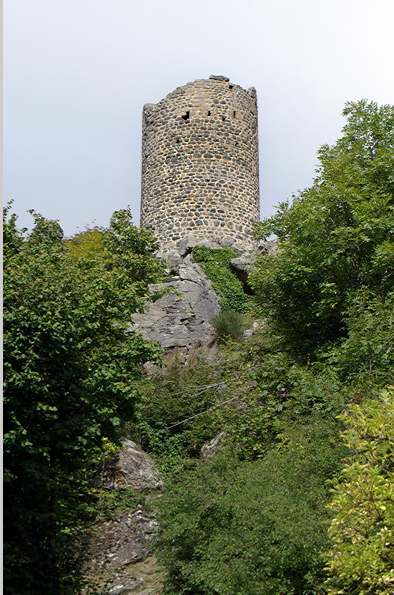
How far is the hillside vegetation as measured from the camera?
8.85 m

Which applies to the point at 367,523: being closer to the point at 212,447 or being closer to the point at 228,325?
the point at 212,447

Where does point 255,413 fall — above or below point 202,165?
below

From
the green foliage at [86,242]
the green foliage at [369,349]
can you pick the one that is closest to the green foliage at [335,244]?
the green foliage at [369,349]

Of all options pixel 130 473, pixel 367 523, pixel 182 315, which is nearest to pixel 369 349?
pixel 130 473

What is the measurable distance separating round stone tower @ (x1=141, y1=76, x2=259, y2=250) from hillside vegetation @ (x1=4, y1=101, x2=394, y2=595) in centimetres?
870

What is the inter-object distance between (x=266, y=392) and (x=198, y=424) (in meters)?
3.12

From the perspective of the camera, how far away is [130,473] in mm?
15016

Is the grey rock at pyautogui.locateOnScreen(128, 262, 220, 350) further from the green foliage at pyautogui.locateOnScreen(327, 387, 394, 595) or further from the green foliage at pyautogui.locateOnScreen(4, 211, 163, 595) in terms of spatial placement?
the green foliage at pyautogui.locateOnScreen(327, 387, 394, 595)

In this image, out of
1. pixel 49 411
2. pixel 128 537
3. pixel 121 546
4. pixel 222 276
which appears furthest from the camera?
pixel 222 276

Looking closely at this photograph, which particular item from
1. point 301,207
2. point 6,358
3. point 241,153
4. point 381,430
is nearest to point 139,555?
point 6,358

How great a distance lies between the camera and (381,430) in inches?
318

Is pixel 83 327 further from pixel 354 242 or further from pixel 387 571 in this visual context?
pixel 354 242

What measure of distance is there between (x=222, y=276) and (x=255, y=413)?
1159 centimetres

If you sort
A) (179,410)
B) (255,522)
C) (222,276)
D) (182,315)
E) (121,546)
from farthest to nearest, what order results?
(222,276) → (182,315) → (179,410) → (121,546) → (255,522)
